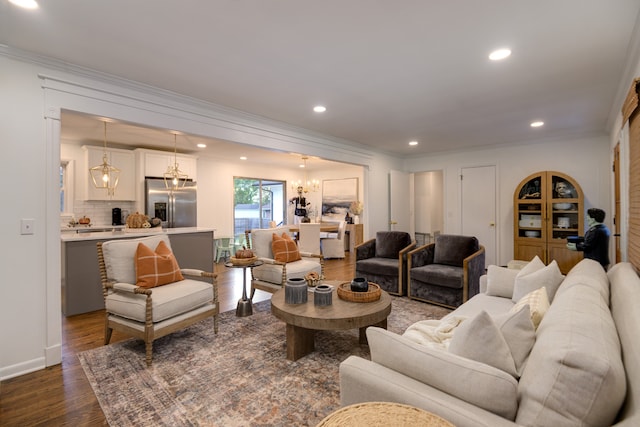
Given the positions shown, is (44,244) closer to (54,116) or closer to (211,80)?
(54,116)

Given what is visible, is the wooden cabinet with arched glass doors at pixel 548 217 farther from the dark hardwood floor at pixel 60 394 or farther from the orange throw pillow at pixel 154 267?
the dark hardwood floor at pixel 60 394

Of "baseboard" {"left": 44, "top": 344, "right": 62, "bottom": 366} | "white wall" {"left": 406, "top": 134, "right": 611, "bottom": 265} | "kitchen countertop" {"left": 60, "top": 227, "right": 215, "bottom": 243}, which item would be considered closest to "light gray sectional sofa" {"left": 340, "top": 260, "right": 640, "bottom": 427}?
"baseboard" {"left": 44, "top": 344, "right": 62, "bottom": 366}

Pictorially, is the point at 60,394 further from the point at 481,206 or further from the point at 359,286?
the point at 481,206

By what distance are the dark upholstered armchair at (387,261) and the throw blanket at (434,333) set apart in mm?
2173

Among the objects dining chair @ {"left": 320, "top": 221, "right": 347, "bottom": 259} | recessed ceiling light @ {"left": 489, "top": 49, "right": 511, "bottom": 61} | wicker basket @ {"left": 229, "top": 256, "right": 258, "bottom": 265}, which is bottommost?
dining chair @ {"left": 320, "top": 221, "right": 347, "bottom": 259}

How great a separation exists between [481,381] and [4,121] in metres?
3.46

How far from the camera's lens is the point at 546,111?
3.98 metres

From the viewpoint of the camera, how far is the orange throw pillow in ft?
9.49

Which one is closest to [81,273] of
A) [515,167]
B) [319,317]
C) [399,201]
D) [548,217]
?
[319,317]

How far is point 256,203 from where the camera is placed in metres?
8.73

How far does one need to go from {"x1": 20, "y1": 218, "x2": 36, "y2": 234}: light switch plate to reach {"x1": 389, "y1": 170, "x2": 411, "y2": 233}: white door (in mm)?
5573

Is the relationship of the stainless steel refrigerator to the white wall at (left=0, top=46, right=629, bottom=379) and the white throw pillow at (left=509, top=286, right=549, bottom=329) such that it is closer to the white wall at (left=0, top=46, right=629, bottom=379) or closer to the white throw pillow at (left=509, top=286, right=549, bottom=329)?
the white wall at (left=0, top=46, right=629, bottom=379)

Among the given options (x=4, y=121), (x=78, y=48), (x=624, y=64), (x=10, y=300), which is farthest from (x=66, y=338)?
(x=624, y=64)

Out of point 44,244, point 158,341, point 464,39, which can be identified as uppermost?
point 464,39
